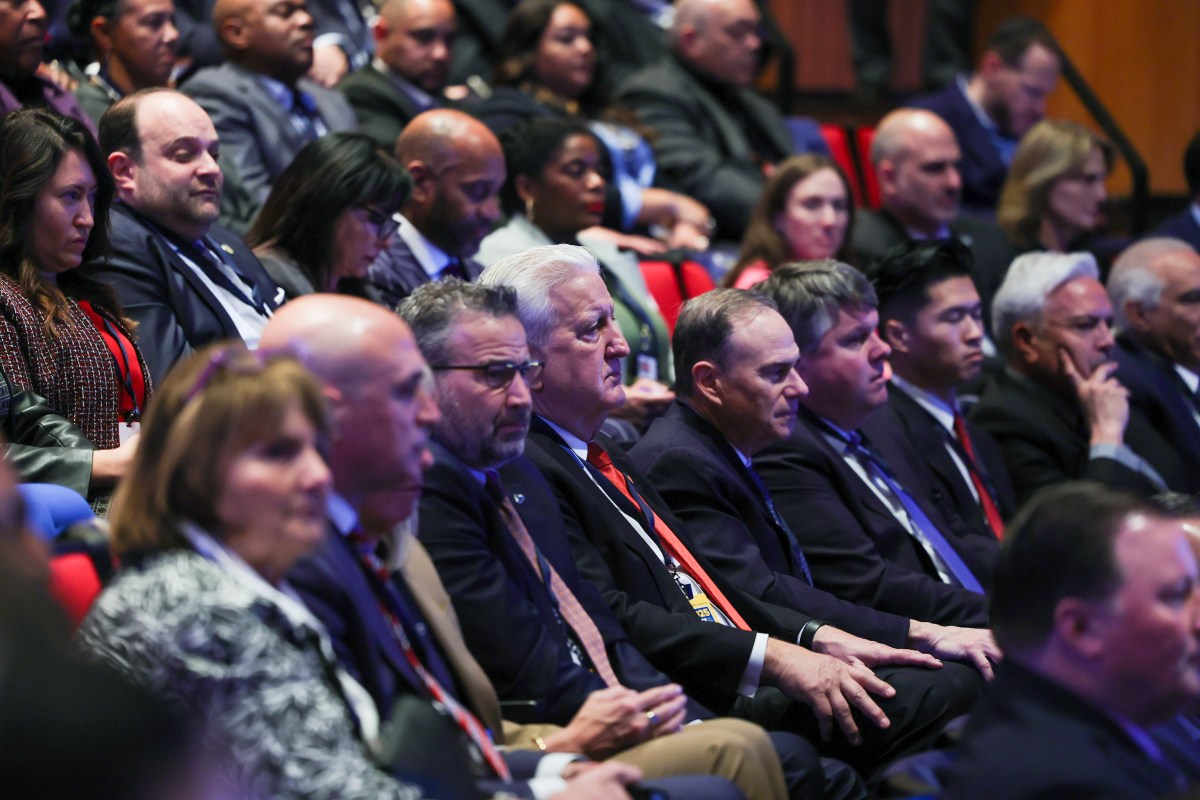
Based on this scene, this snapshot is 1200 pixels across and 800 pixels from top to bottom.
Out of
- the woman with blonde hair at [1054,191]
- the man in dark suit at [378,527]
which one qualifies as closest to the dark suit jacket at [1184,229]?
the woman with blonde hair at [1054,191]

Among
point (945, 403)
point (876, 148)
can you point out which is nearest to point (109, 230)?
point (945, 403)

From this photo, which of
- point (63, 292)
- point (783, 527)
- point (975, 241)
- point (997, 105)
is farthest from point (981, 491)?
point (997, 105)

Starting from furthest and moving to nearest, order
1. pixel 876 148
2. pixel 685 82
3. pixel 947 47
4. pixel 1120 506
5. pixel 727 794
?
pixel 947 47, pixel 685 82, pixel 876 148, pixel 727 794, pixel 1120 506

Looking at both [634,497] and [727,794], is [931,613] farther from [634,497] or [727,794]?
[727,794]

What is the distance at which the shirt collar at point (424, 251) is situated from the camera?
4328 mm

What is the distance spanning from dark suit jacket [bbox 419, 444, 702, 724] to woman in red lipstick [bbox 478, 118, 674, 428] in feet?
6.98

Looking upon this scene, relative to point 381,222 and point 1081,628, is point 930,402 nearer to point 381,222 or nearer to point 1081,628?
point 381,222

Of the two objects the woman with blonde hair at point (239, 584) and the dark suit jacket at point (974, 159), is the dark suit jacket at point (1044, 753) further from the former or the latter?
the dark suit jacket at point (974, 159)

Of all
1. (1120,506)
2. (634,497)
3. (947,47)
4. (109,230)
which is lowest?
(947,47)

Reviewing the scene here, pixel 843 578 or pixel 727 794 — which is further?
pixel 843 578

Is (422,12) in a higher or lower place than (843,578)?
higher

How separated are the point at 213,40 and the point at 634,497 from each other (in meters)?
2.77

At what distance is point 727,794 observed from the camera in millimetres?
2262

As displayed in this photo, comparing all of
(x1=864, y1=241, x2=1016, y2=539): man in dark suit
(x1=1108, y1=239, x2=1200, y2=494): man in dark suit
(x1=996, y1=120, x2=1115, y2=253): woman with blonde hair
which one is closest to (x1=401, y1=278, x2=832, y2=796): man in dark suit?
(x1=864, y1=241, x2=1016, y2=539): man in dark suit
